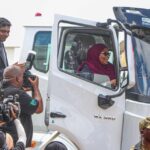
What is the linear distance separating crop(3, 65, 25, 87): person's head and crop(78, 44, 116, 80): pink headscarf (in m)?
0.61

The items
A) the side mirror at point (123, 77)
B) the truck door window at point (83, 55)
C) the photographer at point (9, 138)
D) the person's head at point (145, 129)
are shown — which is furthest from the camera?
the truck door window at point (83, 55)

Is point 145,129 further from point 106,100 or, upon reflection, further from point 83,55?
point 83,55

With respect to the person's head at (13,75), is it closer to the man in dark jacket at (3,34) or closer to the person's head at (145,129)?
the man in dark jacket at (3,34)

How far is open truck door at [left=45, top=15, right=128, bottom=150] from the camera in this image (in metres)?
5.16

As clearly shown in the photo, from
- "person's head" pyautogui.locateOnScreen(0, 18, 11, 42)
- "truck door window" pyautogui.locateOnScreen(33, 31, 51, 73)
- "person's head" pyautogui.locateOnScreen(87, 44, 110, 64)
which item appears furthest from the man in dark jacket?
"person's head" pyautogui.locateOnScreen(87, 44, 110, 64)

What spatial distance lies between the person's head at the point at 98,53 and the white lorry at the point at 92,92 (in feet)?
0.13

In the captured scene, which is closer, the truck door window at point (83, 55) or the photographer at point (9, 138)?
the photographer at point (9, 138)

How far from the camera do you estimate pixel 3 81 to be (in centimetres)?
489

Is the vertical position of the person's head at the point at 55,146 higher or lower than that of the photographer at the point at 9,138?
lower

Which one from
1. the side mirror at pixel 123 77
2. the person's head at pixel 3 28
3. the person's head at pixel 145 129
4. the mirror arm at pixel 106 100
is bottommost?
the mirror arm at pixel 106 100

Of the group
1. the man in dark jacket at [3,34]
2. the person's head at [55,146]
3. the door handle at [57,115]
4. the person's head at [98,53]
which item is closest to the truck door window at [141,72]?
the person's head at [98,53]

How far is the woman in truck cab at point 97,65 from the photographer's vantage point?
5.25 metres

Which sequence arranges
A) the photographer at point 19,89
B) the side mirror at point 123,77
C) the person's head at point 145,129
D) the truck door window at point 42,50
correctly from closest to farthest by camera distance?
1. the person's head at point 145,129
2. the photographer at point 19,89
3. the side mirror at point 123,77
4. the truck door window at point 42,50

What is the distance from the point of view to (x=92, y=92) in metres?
5.19
